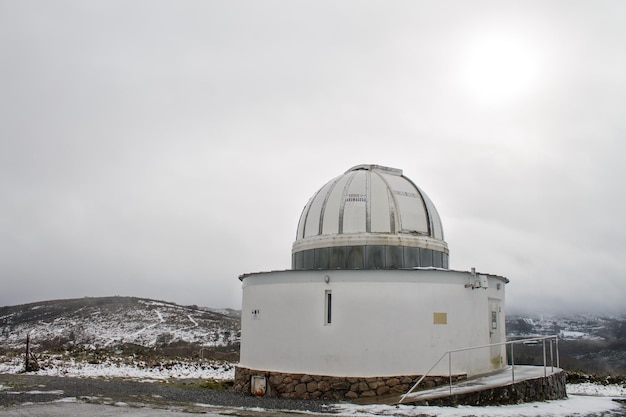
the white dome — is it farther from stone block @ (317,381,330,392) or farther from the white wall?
stone block @ (317,381,330,392)

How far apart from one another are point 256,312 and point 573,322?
3351 inches

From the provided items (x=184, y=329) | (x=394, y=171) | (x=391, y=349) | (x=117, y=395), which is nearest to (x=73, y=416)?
(x=117, y=395)

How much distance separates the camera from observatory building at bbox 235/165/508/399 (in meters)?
13.4

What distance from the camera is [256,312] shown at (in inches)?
599

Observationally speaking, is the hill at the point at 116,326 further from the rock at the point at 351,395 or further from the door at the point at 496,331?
the rock at the point at 351,395

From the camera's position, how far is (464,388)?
1195 cm

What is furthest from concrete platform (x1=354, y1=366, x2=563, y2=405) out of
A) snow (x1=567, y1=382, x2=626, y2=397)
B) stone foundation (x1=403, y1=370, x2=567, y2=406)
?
snow (x1=567, y1=382, x2=626, y2=397)

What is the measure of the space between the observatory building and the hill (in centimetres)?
1944

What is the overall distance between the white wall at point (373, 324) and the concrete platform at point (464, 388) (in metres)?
0.67

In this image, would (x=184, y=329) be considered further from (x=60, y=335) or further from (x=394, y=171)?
(x=394, y=171)

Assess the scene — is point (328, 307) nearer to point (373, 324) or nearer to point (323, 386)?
point (373, 324)

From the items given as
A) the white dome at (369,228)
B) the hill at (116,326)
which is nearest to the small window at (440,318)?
the white dome at (369,228)

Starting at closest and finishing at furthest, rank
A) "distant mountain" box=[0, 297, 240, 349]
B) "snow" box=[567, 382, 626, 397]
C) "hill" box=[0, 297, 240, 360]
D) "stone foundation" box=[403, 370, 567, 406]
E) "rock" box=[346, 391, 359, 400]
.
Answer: "stone foundation" box=[403, 370, 567, 406], "rock" box=[346, 391, 359, 400], "snow" box=[567, 382, 626, 397], "hill" box=[0, 297, 240, 360], "distant mountain" box=[0, 297, 240, 349]

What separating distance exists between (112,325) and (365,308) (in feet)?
120
